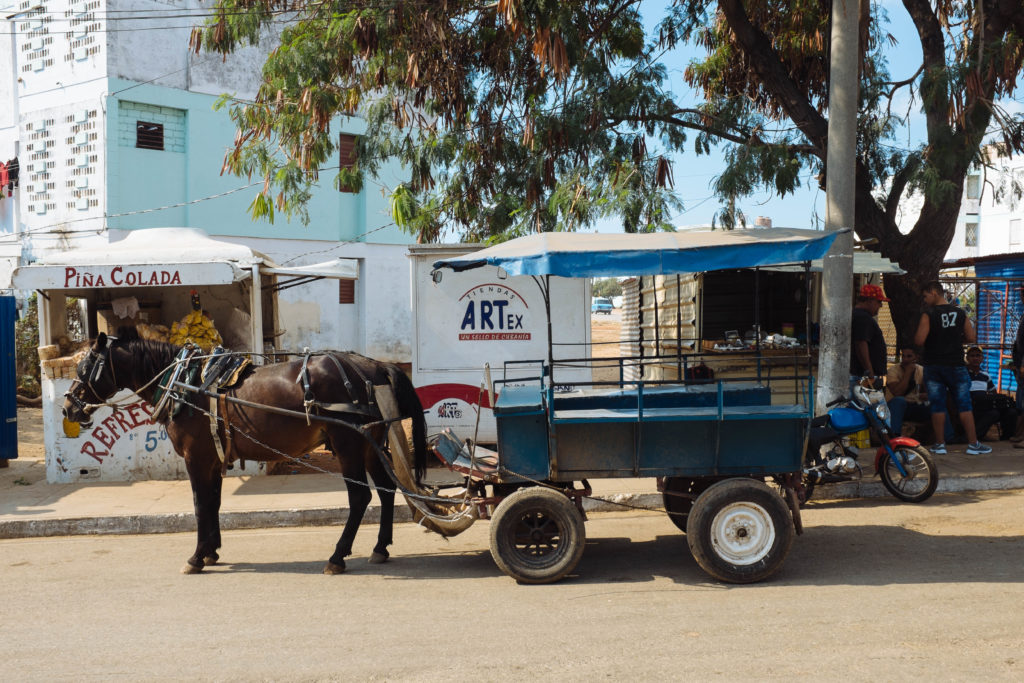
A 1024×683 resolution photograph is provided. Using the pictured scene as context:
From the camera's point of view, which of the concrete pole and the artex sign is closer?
the concrete pole

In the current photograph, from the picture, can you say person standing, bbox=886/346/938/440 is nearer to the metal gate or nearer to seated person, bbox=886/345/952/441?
seated person, bbox=886/345/952/441

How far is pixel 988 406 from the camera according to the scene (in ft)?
33.9

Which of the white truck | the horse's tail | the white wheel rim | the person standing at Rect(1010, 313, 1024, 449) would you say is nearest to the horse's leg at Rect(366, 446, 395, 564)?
the horse's tail

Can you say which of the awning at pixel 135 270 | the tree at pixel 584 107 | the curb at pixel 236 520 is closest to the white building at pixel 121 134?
the tree at pixel 584 107

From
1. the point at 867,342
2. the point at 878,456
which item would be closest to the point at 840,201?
the point at 867,342

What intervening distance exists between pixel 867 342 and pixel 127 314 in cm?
866

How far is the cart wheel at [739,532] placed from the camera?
558 cm

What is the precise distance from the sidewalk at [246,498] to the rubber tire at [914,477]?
39cm

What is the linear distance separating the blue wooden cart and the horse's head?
8.51ft

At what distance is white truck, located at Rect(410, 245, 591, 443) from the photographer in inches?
392

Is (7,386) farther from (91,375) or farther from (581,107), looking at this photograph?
(581,107)

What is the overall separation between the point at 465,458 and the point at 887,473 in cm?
414

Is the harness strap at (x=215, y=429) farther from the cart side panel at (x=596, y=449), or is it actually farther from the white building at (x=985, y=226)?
the white building at (x=985, y=226)

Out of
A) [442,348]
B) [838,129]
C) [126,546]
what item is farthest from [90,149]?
[838,129]
